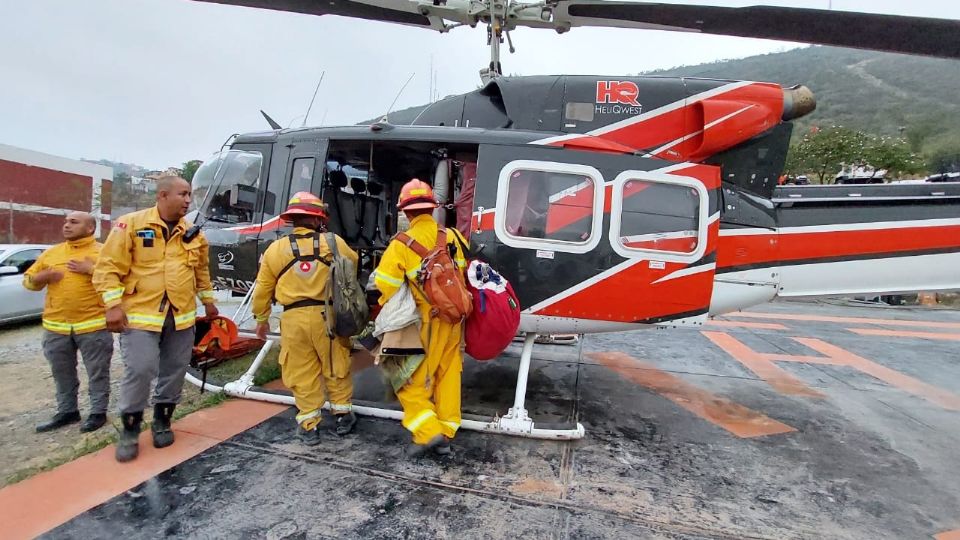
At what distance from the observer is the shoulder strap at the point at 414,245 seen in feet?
10.4

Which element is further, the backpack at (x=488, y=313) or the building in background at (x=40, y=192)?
the building in background at (x=40, y=192)

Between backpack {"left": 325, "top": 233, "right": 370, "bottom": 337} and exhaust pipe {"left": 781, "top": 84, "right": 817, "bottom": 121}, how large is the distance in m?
3.81

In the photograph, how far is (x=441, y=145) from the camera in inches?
159

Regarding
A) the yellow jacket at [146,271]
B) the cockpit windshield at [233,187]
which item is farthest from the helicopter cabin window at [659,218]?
the cockpit windshield at [233,187]

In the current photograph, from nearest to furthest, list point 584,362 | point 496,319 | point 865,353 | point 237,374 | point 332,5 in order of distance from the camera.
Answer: point 496,319, point 332,5, point 237,374, point 584,362, point 865,353

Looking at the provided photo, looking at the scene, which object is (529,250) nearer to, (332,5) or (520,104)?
(520,104)

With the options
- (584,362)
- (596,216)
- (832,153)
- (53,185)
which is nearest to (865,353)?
(584,362)

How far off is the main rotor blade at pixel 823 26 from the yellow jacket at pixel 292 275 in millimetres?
2978

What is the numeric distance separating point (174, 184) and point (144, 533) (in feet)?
6.96

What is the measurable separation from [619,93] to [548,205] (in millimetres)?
1210

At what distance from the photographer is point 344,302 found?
3230mm

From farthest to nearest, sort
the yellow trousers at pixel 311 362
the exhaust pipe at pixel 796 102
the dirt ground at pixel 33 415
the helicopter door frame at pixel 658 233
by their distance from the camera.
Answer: the exhaust pipe at pixel 796 102 < the helicopter door frame at pixel 658 233 < the yellow trousers at pixel 311 362 < the dirt ground at pixel 33 415

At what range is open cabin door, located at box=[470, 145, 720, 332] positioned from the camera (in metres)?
3.77

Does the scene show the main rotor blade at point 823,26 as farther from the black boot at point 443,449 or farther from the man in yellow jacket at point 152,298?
the man in yellow jacket at point 152,298
